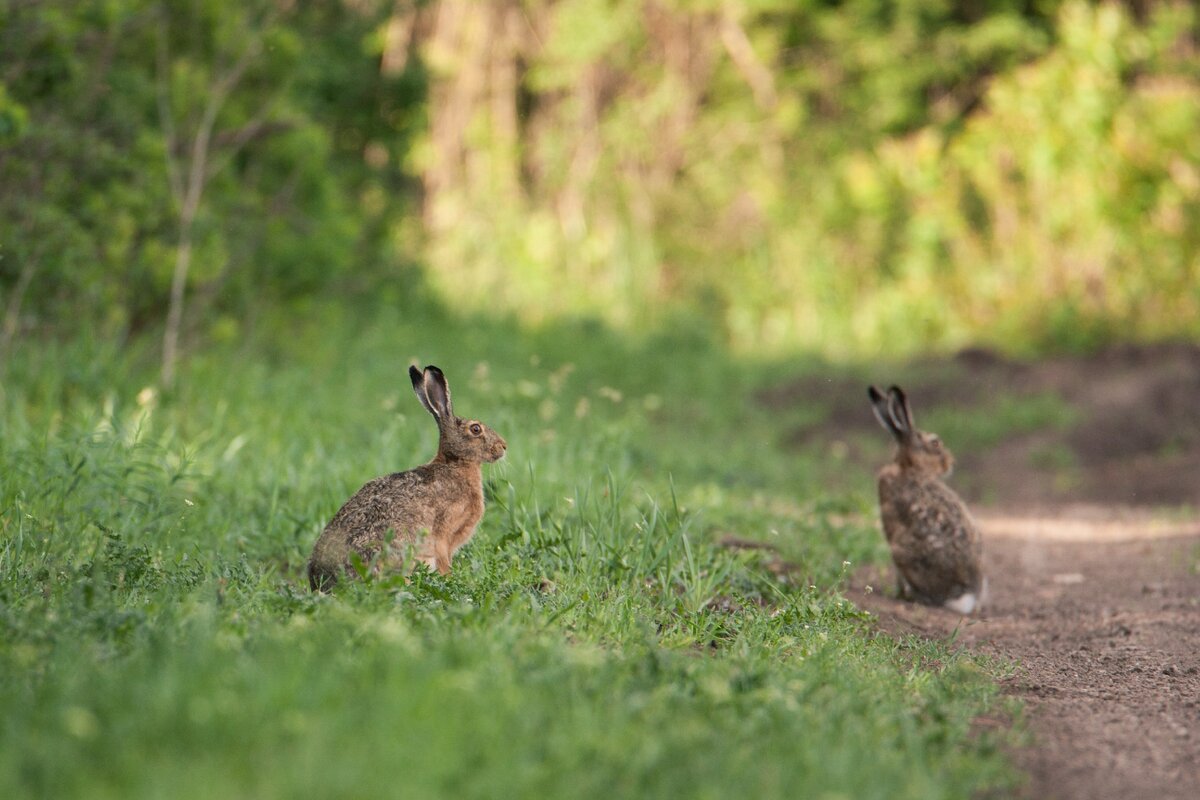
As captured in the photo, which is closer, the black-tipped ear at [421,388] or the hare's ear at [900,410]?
the black-tipped ear at [421,388]

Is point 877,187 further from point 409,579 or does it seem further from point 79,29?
point 409,579

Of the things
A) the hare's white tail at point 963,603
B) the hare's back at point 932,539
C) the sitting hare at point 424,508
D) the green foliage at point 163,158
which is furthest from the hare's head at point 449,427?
the green foliage at point 163,158

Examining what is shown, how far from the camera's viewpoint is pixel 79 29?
30.6ft

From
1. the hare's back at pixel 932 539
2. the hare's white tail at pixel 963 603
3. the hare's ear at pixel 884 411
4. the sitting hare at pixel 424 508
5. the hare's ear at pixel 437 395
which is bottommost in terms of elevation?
the hare's white tail at pixel 963 603

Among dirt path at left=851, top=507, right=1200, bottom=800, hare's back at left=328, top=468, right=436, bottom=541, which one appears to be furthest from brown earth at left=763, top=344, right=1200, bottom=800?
hare's back at left=328, top=468, right=436, bottom=541

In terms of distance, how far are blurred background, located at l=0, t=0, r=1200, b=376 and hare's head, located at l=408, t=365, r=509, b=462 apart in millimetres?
2837

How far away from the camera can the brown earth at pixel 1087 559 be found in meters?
4.55

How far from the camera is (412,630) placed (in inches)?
177

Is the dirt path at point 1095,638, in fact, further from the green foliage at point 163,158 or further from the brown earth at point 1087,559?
the green foliage at point 163,158

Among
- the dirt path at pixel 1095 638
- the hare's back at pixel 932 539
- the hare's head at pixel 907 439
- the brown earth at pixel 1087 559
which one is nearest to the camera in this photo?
the dirt path at pixel 1095 638

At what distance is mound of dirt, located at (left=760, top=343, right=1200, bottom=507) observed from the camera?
1152 centimetres

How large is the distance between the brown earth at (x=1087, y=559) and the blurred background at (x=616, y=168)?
229 centimetres

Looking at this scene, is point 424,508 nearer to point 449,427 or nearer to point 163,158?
point 449,427

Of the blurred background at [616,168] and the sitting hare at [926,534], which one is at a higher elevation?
the blurred background at [616,168]
